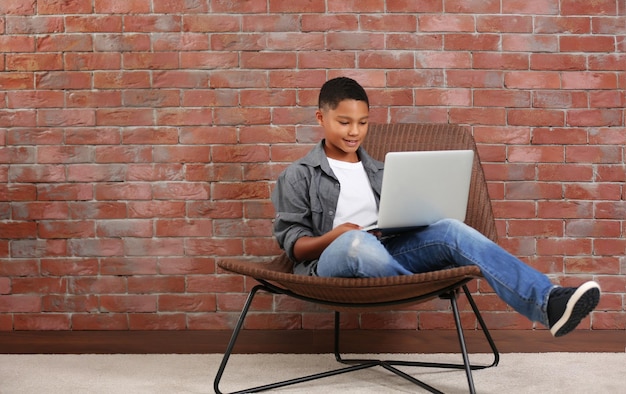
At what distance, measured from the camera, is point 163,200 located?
2.67m

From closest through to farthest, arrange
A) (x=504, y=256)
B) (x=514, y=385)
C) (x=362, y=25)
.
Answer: (x=504, y=256) → (x=514, y=385) → (x=362, y=25)

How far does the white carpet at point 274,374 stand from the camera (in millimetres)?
2172

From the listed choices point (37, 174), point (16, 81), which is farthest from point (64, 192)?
point (16, 81)

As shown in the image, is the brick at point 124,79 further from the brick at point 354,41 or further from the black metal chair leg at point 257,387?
the black metal chair leg at point 257,387

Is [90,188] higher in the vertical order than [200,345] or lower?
higher

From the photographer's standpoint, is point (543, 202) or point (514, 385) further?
point (543, 202)

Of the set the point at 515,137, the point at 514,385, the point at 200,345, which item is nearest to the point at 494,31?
the point at 515,137

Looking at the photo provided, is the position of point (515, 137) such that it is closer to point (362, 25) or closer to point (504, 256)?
point (362, 25)

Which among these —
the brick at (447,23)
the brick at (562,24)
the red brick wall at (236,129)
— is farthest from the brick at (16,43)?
the brick at (562,24)

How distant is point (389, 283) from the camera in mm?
1772

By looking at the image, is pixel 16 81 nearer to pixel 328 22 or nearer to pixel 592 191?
pixel 328 22

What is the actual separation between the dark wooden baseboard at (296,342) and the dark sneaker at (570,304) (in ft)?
3.38

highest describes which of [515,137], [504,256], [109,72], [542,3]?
[542,3]

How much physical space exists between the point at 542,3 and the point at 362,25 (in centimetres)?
69
